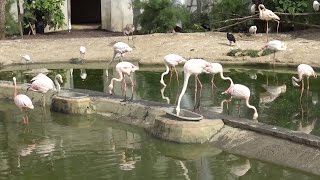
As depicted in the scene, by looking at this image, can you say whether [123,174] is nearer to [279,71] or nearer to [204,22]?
[279,71]

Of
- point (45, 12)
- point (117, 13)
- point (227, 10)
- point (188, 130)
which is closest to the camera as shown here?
point (188, 130)

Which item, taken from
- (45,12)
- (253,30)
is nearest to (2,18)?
(45,12)

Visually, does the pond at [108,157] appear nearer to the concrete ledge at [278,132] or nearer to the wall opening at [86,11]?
the concrete ledge at [278,132]

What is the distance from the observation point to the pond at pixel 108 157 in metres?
7.27

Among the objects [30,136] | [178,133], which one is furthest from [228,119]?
[30,136]

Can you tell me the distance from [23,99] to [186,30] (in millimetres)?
12150

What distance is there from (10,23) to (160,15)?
5.19 m

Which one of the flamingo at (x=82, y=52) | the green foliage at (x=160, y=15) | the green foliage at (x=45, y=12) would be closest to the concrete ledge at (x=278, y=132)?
the flamingo at (x=82, y=52)

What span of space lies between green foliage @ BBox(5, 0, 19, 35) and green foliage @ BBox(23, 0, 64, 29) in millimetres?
481

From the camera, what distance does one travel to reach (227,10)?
21.0 meters

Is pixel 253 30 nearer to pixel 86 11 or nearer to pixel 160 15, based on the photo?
pixel 160 15

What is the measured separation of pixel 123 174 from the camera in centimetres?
727

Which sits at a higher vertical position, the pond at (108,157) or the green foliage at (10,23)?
the green foliage at (10,23)

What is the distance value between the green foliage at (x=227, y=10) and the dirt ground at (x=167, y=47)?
5.30ft
